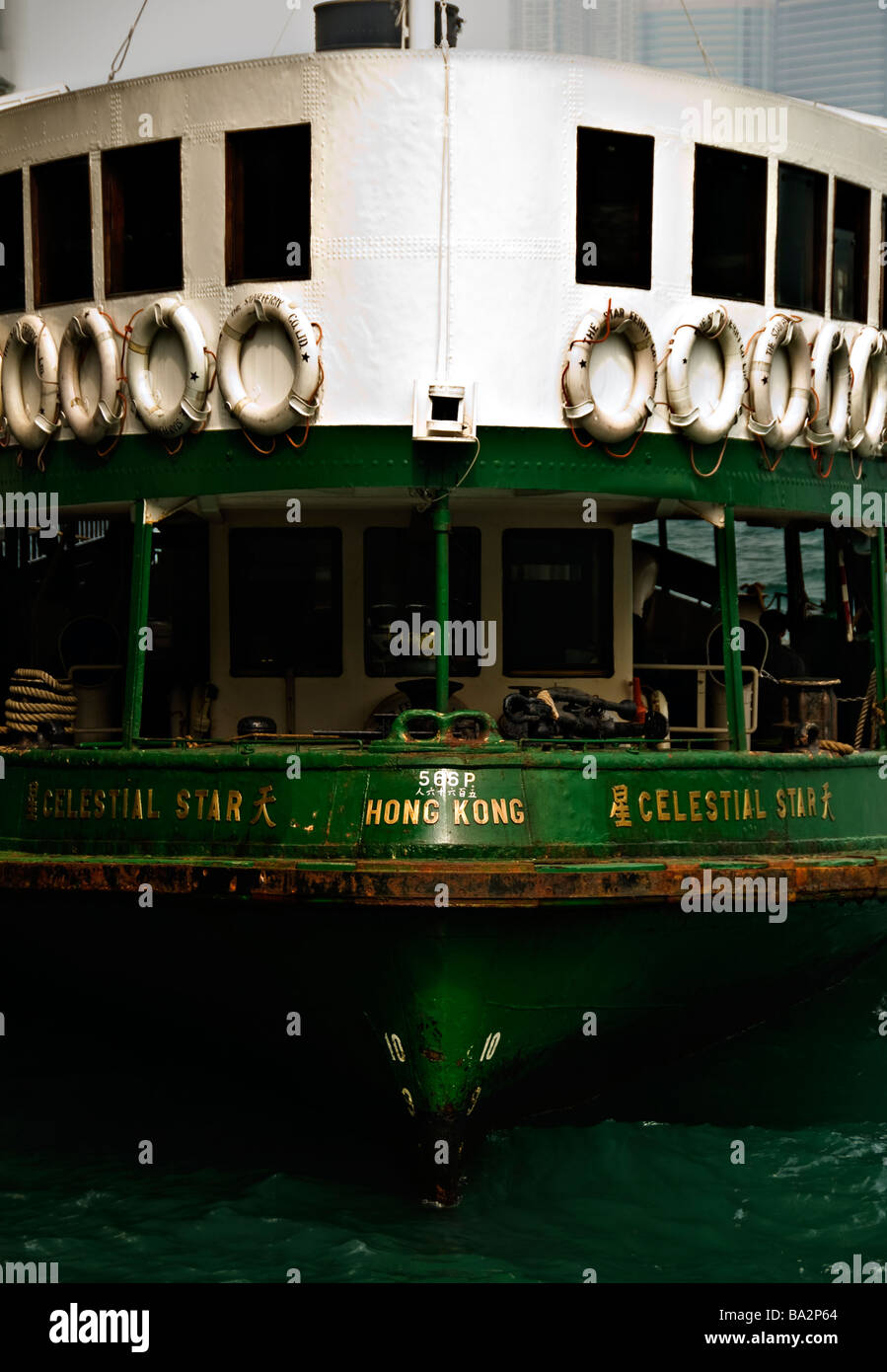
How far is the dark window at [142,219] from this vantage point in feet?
36.2

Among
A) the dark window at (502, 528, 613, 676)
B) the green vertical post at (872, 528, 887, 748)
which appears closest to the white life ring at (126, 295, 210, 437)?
the dark window at (502, 528, 613, 676)

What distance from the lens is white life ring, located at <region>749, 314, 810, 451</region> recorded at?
1109cm

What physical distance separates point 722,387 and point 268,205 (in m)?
2.96

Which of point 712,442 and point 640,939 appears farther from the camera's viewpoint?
point 712,442

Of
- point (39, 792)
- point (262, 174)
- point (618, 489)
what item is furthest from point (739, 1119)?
point (262, 174)

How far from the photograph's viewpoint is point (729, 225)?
36.9 feet

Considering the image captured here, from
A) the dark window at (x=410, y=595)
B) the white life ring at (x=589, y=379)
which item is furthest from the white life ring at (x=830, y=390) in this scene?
the dark window at (x=410, y=595)

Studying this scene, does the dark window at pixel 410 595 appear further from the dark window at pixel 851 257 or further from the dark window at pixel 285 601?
the dark window at pixel 851 257

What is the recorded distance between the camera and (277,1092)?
1069cm

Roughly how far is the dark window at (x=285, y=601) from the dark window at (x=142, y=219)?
6.20ft

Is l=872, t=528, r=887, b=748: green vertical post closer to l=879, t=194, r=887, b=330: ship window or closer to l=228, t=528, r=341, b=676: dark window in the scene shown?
l=879, t=194, r=887, b=330: ship window

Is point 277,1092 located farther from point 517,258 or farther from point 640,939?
point 517,258

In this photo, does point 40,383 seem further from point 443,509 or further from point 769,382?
point 769,382
